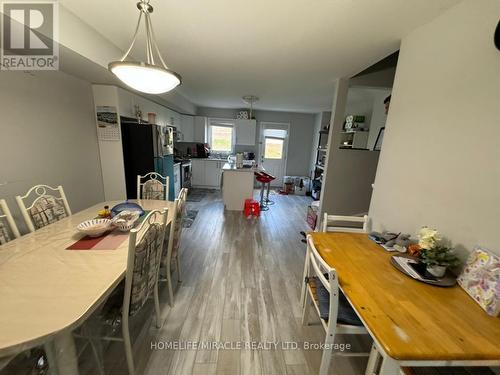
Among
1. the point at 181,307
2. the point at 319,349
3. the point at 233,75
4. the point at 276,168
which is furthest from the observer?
the point at 276,168

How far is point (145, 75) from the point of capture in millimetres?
1326

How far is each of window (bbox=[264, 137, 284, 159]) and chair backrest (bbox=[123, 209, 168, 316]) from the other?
5.59 m

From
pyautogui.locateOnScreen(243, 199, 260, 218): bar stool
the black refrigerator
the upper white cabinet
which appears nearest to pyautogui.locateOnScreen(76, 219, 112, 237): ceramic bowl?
the black refrigerator

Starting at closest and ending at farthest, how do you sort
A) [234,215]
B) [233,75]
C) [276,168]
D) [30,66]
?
[30,66] < [233,75] < [234,215] < [276,168]

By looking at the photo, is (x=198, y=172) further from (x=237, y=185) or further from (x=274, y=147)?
(x=274, y=147)

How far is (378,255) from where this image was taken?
1.44 meters

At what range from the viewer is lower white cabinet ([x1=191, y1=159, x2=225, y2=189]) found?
5805 millimetres

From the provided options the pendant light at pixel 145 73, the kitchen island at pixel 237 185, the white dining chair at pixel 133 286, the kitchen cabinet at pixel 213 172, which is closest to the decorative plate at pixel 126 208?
the white dining chair at pixel 133 286

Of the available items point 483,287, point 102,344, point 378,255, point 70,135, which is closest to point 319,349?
point 378,255

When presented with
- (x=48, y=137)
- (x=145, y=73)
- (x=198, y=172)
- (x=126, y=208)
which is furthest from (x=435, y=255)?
(x=198, y=172)

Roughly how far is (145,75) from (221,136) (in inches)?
210

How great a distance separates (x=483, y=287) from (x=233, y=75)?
128 inches

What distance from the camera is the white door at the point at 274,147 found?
A: 21.2ft

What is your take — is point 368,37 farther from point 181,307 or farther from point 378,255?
point 181,307
